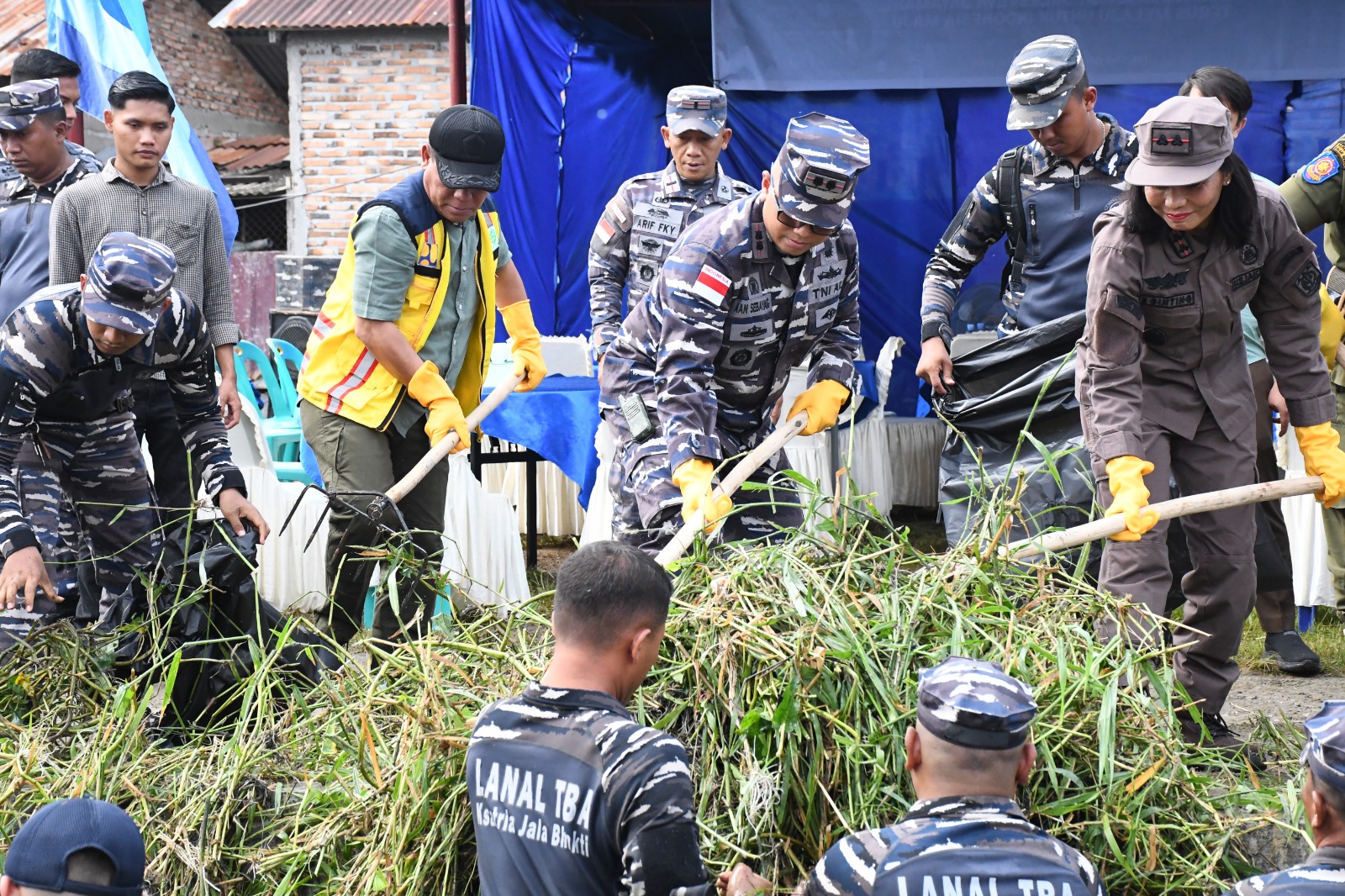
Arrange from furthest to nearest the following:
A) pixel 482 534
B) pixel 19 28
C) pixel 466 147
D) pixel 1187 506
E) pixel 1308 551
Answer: pixel 19 28 < pixel 482 534 < pixel 1308 551 < pixel 466 147 < pixel 1187 506

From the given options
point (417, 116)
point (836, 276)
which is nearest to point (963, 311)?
point (836, 276)

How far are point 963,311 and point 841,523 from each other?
4.57m

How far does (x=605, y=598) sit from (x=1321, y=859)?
1.02 m

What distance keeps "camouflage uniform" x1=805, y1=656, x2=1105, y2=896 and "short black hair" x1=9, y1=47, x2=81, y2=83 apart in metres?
4.96

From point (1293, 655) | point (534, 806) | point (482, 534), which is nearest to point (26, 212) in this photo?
point (482, 534)

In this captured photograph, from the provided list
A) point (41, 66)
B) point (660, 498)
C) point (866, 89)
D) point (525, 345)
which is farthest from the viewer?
point (866, 89)

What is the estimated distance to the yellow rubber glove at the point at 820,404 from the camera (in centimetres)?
372

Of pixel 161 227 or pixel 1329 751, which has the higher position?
pixel 161 227

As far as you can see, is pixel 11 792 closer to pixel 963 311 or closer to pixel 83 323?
pixel 83 323

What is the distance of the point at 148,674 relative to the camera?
3.12m

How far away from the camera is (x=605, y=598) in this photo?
6.70ft

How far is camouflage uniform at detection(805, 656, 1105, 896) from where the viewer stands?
66.2 inches

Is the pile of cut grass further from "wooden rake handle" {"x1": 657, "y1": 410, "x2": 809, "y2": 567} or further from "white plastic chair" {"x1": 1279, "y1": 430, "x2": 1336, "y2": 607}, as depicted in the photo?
"white plastic chair" {"x1": 1279, "y1": 430, "x2": 1336, "y2": 607}

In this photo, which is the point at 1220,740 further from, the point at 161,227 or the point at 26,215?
the point at 26,215
